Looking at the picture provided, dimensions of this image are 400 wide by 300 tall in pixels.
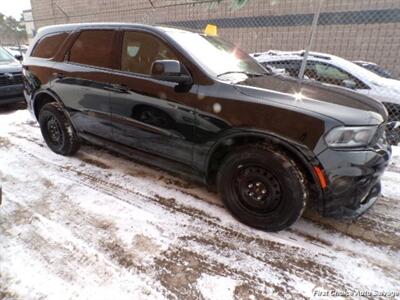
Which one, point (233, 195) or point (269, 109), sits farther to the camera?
point (233, 195)

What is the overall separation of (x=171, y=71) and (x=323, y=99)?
1.31 meters

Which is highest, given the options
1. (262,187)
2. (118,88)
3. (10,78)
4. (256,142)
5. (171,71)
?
(171,71)

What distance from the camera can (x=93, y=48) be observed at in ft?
10.2

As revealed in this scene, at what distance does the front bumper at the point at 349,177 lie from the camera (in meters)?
1.94

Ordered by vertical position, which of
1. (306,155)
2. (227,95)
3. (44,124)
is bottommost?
(44,124)

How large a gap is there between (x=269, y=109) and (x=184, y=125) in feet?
2.71

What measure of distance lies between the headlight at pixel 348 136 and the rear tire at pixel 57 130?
10.7ft

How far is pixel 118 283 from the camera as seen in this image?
183 cm

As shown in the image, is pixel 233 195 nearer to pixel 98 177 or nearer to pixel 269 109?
pixel 269 109

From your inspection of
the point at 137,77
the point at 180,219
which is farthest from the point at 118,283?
the point at 137,77

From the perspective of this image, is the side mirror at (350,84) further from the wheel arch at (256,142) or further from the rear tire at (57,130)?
the rear tire at (57,130)

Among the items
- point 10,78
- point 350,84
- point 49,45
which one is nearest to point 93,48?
point 49,45

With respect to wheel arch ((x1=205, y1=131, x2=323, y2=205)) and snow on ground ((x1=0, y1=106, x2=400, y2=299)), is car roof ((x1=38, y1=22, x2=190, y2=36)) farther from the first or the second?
snow on ground ((x1=0, y1=106, x2=400, y2=299))

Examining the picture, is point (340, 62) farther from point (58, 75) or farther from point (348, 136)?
point (58, 75)
